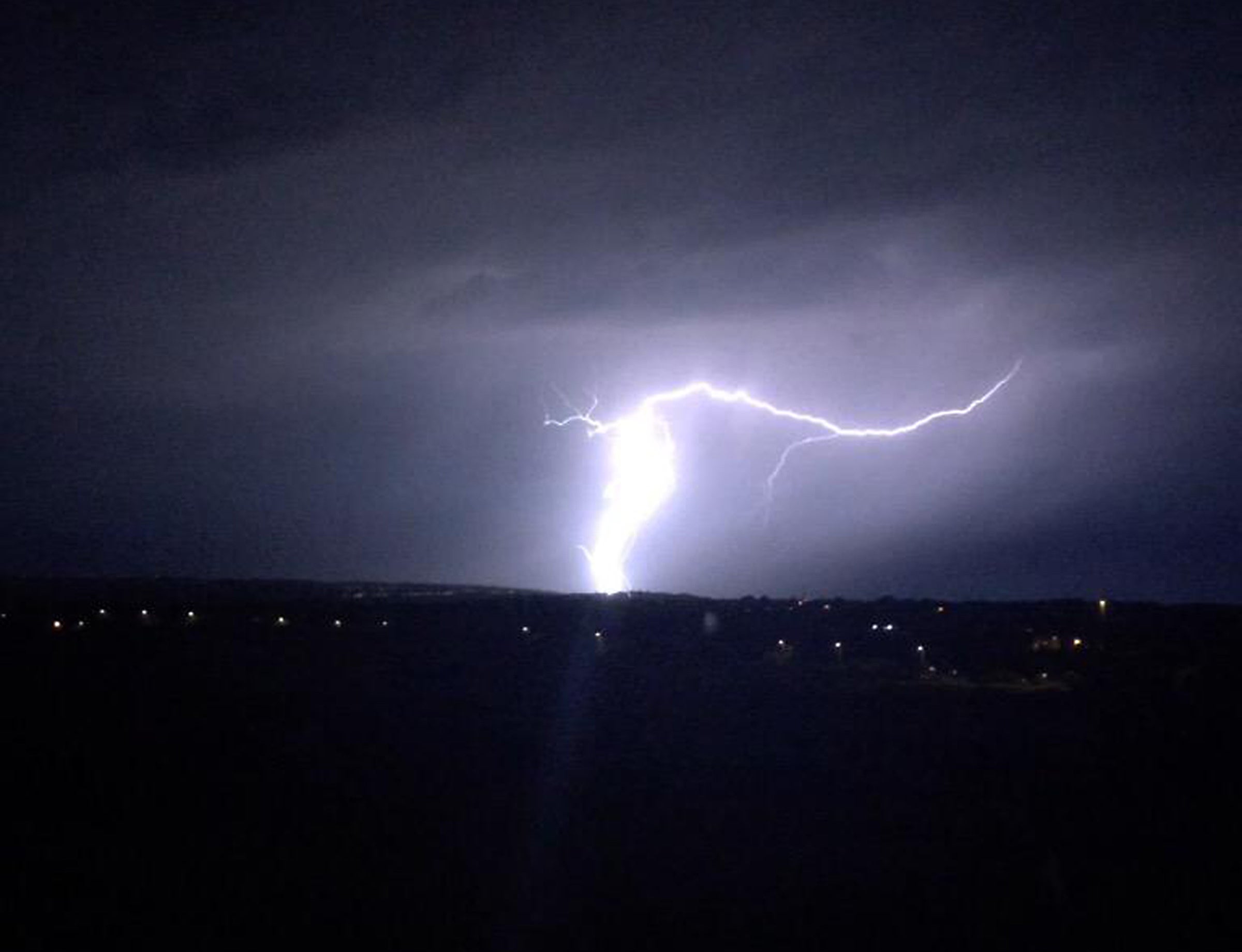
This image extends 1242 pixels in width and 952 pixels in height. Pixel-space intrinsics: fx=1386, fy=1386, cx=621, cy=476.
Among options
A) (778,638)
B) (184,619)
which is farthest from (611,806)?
(184,619)

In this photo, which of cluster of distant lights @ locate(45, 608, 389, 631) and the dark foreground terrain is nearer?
the dark foreground terrain

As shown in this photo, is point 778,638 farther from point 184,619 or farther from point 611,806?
point 611,806

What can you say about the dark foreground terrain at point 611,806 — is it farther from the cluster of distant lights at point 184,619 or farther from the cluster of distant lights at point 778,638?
the cluster of distant lights at point 184,619

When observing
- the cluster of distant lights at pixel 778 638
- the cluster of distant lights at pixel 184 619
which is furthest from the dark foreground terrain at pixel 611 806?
the cluster of distant lights at pixel 184 619

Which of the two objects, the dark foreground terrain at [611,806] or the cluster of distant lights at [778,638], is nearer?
the dark foreground terrain at [611,806]

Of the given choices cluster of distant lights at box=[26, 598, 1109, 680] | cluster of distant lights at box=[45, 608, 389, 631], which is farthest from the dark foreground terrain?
cluster of distant lights at box=[45, 608, 389, 631]

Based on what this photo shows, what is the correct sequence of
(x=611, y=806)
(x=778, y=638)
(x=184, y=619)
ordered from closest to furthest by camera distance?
1. (x=611, y=806)
2. (x=778, y=638)
3. (x=184, y=619)

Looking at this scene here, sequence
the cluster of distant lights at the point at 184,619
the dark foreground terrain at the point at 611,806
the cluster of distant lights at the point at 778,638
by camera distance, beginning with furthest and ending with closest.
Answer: the cluster of distant lights at the point at 184,619 < the cluster of distant lights at the point at 778,638 < the dark foreground terrain at the point at 611,806

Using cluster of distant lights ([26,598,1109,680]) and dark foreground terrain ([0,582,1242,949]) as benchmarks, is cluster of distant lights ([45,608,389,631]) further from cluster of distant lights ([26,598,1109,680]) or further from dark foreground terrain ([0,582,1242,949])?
dark foreground terrain ([0,582,1242,949])

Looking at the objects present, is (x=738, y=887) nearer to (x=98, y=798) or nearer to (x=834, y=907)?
(x=834, y=907)
